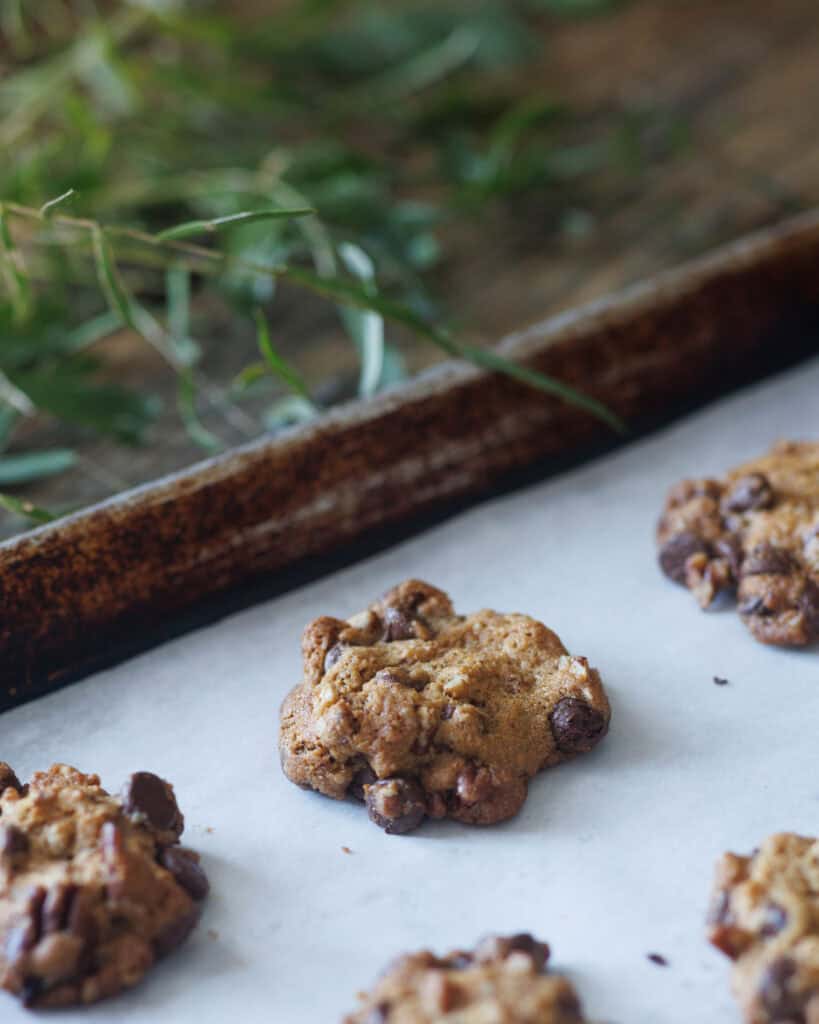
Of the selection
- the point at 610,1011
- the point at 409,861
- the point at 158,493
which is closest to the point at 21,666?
the point at 158,493

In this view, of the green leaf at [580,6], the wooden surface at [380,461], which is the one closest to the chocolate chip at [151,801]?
the wooden surface at [380,461]

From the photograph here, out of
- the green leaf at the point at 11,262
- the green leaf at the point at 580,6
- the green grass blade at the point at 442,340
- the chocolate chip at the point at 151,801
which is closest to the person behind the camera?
the chocolate chip at the point at 151,801

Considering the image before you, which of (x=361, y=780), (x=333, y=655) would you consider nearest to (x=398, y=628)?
(x=333, y=655)

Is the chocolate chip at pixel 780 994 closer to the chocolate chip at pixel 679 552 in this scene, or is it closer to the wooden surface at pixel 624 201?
the chocolate chip at pixel 679 552

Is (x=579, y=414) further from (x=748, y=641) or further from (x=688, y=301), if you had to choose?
(x=748, y=641)

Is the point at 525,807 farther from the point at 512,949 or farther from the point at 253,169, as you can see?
the point at 253,169

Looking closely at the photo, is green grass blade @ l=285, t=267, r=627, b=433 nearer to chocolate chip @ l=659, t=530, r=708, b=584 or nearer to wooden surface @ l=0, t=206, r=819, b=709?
wooden surface @ l=0, t=206, r=819, b=709
